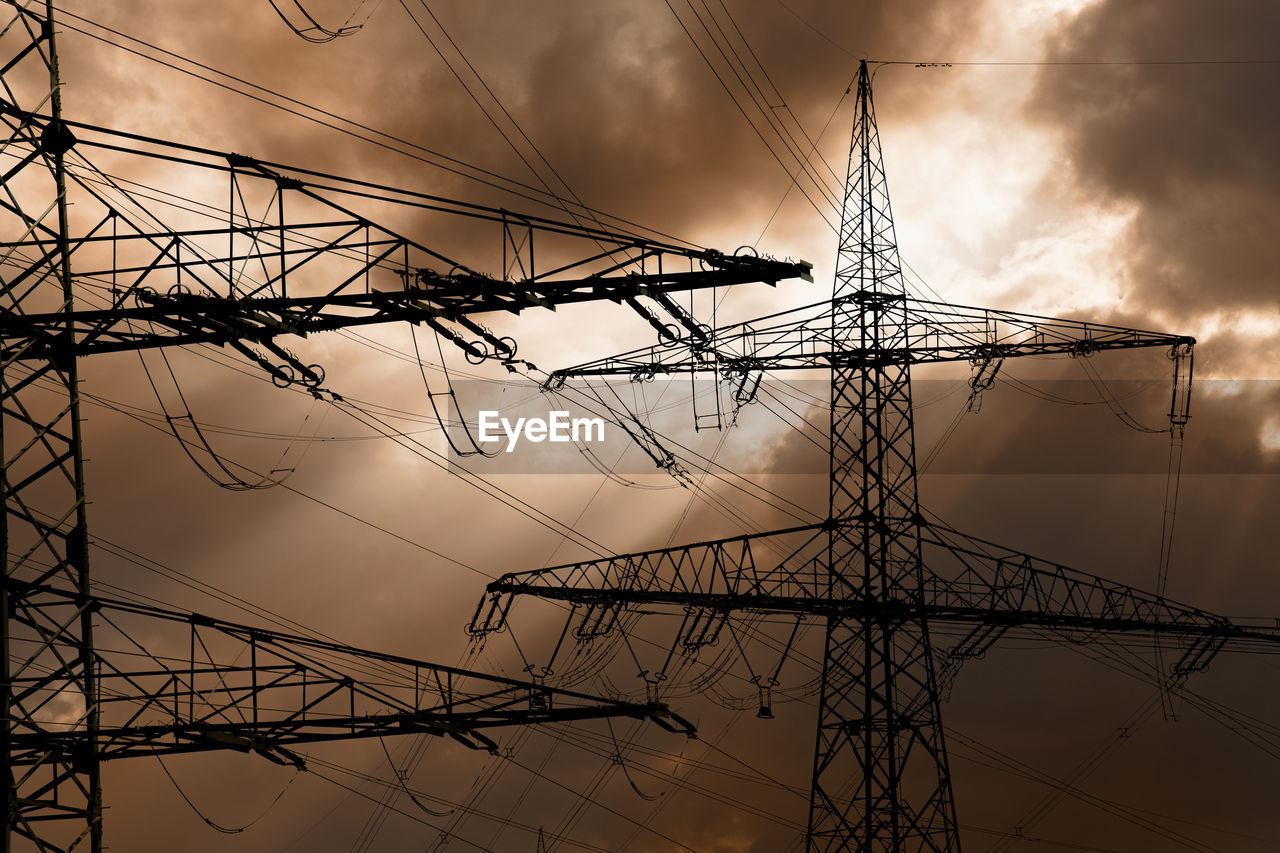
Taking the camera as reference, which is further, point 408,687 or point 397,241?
point 408,687

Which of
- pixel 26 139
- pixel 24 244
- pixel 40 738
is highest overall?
pixel 26 139

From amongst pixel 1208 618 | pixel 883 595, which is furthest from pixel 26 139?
pixel 1208 618

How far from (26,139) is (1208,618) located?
3238 centimetres

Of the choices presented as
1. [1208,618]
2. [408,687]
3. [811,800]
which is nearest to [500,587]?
[811,800]

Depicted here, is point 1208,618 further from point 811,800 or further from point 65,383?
point 65,383

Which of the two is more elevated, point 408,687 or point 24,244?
point 24,244

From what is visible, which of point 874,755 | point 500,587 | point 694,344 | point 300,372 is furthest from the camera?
point 500,587

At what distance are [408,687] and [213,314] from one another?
7.16m

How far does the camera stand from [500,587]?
3731 centimetres

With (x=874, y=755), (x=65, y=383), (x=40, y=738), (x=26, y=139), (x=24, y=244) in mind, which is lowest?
(x=40, y=738)

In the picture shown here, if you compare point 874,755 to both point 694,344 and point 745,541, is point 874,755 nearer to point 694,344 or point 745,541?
point 745,541

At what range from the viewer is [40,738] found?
2266cm

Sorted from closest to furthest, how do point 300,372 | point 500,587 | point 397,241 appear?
point 397,241
point 300,372
point 500,587

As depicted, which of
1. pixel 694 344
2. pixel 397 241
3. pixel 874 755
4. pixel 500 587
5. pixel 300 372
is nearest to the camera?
pixel 397 241
